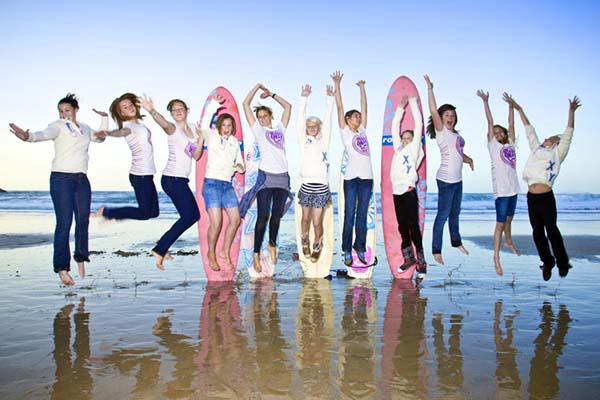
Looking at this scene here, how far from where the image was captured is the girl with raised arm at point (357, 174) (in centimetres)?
683

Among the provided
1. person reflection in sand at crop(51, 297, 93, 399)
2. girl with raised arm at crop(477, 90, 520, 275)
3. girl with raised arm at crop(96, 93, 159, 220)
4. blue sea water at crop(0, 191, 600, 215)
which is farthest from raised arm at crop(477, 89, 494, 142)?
blue sea water at crop(0, 191, 600, 215)

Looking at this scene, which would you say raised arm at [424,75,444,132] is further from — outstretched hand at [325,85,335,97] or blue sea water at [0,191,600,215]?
blue sea water at [0,191,600,215]

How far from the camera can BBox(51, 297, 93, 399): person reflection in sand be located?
278 cm

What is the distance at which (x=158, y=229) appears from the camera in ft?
47.1

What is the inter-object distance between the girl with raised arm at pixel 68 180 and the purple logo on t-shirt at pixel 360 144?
350cm

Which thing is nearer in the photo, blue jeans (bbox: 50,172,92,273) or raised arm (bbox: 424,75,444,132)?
blue jeans (bbox: 50,172,92,273)

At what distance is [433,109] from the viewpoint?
257 inches

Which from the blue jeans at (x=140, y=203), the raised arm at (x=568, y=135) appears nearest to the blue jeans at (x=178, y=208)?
the blue jeans at (x=140, y=203)

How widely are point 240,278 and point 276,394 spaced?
14.0 feet

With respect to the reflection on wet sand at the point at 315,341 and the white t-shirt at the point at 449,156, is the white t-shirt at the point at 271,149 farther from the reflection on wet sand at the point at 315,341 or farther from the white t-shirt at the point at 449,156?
the white t-shirt at the point at 449,156

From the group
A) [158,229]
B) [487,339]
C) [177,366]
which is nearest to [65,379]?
[177,366]

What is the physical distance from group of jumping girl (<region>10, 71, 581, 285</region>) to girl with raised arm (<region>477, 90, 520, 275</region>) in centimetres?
1

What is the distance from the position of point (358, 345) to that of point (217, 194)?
3209 millimetres

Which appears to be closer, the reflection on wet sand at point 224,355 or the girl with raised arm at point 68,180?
the reflection on wet sand at point 224,355
